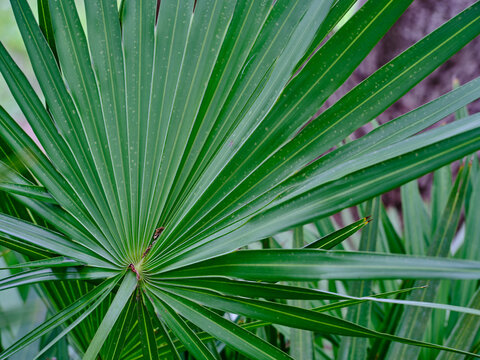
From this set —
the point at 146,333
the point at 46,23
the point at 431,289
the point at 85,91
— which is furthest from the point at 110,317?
the point at 431,289

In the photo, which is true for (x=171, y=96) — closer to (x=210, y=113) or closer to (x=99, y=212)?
(x=210, y=113)

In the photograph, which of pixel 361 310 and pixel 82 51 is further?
pixel 361 310

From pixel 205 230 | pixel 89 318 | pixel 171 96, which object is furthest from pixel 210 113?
pixel 89 318

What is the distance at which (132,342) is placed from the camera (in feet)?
2.34

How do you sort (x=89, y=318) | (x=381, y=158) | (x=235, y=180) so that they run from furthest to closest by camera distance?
(x=89, y=318) → (x=235, y=180) → (x=381, y=158)

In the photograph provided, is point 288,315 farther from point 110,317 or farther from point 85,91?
point 85,91

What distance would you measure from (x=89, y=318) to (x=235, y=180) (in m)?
0.35

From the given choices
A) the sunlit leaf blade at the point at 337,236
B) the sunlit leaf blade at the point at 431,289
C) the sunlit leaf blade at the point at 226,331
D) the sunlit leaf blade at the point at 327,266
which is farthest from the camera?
the sunlit leaf blade at the point at 431,289

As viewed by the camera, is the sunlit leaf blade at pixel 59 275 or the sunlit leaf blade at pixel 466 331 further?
the sunlit leaf blade at pixel 466 331

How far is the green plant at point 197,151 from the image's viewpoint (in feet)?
1.54

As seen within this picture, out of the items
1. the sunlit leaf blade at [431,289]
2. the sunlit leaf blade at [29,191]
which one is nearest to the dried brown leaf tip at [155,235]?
the sunlit leaf blade at [29,191]

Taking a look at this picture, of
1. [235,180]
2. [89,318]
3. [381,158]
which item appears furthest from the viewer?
[89,318]

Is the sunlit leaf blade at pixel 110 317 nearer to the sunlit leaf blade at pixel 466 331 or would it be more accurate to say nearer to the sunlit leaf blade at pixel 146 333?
the sunlit leaf blade at pixel 146 333

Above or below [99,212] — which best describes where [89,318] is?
below
